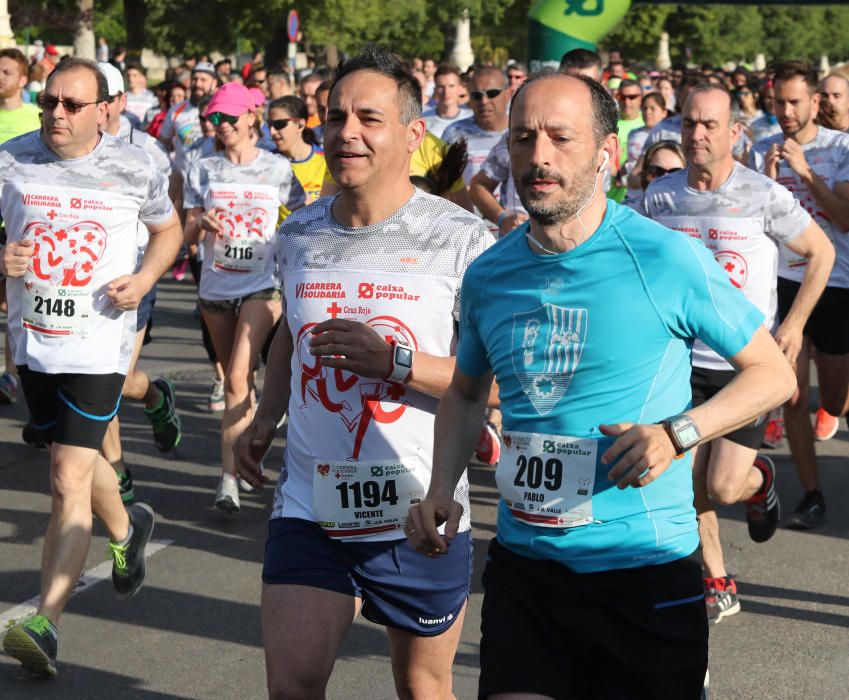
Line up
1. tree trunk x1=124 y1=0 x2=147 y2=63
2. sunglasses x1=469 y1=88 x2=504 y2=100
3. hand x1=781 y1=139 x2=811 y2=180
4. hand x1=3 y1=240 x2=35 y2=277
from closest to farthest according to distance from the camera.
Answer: hand x1=3 y1=240 x2=35 y2=277 < hand x1=781 y1=139 x2=811 y2=180 < sunglasses x1=469 y1=88 x2=504 y2=100 < tree trunk x1=124 y1=0 x2=147 y2=63

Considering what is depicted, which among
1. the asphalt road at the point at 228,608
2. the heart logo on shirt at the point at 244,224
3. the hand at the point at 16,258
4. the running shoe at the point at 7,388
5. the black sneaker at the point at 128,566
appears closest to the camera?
the asphalt road at the point at 228,608

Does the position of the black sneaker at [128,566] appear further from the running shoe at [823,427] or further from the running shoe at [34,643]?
the running shoe at [823,427]

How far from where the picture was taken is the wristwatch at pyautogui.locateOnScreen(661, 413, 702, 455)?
10.3 ft

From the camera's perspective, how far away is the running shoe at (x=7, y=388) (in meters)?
10.0

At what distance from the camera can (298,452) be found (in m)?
4.05

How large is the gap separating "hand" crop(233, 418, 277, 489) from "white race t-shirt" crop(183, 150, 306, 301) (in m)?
4.04

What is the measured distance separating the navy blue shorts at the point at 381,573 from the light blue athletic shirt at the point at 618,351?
1.78ft

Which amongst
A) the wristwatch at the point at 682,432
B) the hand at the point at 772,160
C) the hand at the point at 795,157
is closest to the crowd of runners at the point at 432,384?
the wristwatch at the point at 682,432

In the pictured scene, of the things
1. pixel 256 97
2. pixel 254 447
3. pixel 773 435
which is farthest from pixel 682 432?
pixel 256 97

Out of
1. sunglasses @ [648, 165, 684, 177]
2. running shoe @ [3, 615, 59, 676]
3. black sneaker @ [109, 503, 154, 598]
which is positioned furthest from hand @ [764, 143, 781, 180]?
running shoe @ [3, 615, 59, 676]

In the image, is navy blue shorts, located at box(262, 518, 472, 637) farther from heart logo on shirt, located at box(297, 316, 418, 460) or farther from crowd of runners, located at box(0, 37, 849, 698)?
heart logo on shirt, located at box(297, 316, 418, 460)

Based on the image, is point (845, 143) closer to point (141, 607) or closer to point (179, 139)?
point (141, 607)

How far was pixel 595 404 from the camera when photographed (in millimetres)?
3340

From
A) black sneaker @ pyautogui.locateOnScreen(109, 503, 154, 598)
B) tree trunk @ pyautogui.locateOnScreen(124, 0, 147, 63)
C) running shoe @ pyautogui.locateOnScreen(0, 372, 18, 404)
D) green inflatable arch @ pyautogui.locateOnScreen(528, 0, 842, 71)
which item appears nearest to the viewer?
black sneaker @ pyautogui.locateOnScreen(109, 503, 154, 598)
